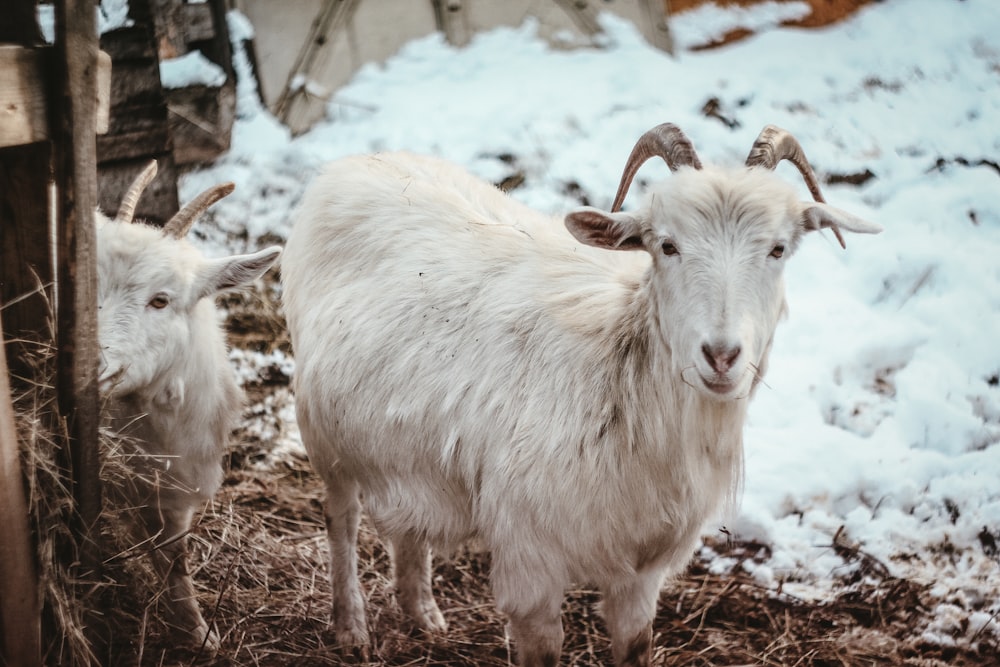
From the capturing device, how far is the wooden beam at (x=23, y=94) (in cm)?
276

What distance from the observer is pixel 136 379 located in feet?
12.0

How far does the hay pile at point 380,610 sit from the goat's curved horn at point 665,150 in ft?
6.53

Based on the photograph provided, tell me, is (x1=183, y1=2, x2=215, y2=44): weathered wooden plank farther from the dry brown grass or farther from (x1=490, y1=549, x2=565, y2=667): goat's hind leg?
(x1=490, y1=549, x2=565, y2=667): goat's hind leg

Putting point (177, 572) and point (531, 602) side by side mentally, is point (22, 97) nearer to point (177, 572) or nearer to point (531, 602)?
point (177, 572)

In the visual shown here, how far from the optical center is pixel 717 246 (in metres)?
3.06

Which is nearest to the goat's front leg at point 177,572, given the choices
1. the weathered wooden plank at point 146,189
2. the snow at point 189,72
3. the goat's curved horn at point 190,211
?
the goat's curved horn at point 190,211

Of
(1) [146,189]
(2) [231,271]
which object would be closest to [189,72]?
(1) [146,189]

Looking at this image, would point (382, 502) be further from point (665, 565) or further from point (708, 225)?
point (708, 225)

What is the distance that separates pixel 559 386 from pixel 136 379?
1.62 meters

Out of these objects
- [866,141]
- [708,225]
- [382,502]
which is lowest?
[382,502]

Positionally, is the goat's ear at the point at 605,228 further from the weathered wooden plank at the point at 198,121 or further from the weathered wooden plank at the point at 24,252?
the weathered wooden plank at the point at 198,121

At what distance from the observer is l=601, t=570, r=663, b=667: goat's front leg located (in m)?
3.62

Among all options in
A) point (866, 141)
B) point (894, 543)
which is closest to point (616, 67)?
point (866, 141)

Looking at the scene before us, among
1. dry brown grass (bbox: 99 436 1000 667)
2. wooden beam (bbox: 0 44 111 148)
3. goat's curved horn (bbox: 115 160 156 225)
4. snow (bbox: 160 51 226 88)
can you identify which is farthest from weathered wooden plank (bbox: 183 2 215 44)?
wooden beam (bbox: 0 44 111 148)
